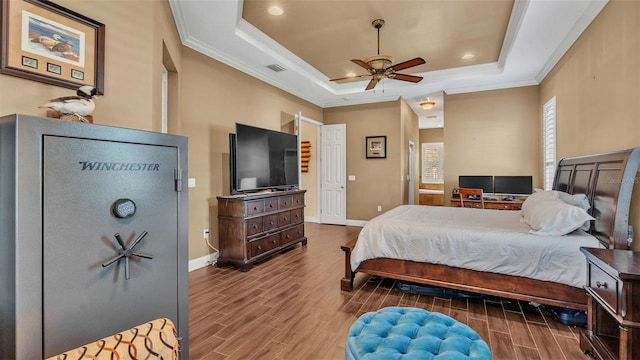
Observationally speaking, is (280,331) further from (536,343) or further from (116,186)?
(536,343)

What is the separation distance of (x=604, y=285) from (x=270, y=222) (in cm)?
339

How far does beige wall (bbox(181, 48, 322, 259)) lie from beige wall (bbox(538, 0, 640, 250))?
4.19 metres

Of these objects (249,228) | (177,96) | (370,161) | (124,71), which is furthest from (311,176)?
→ (124,71)

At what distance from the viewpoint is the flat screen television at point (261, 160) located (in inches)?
151

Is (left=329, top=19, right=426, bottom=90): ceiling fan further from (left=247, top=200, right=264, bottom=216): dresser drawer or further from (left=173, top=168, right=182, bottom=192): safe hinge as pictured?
(left=173, top=168, right=182, bottom=192): safe hinge

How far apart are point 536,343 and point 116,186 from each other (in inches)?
110

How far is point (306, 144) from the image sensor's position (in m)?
7.52

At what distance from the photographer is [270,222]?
13.7ft

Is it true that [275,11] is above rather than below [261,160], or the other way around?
above

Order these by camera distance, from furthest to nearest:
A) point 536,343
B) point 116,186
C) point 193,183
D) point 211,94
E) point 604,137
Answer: point 211,94 < point 193,183 < point 604,137 < point 536,343 < point 116,186

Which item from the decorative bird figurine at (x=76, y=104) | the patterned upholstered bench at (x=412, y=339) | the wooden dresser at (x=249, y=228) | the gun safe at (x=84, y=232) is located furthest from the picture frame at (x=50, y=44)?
the wooden dresser at (x=249, y=228)

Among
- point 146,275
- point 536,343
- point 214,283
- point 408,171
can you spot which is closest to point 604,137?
point 536,343

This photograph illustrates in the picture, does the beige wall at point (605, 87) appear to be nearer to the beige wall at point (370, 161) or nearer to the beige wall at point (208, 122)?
the beige wall at point (370, 161)

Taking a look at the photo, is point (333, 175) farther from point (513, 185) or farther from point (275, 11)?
point (275, 11)
